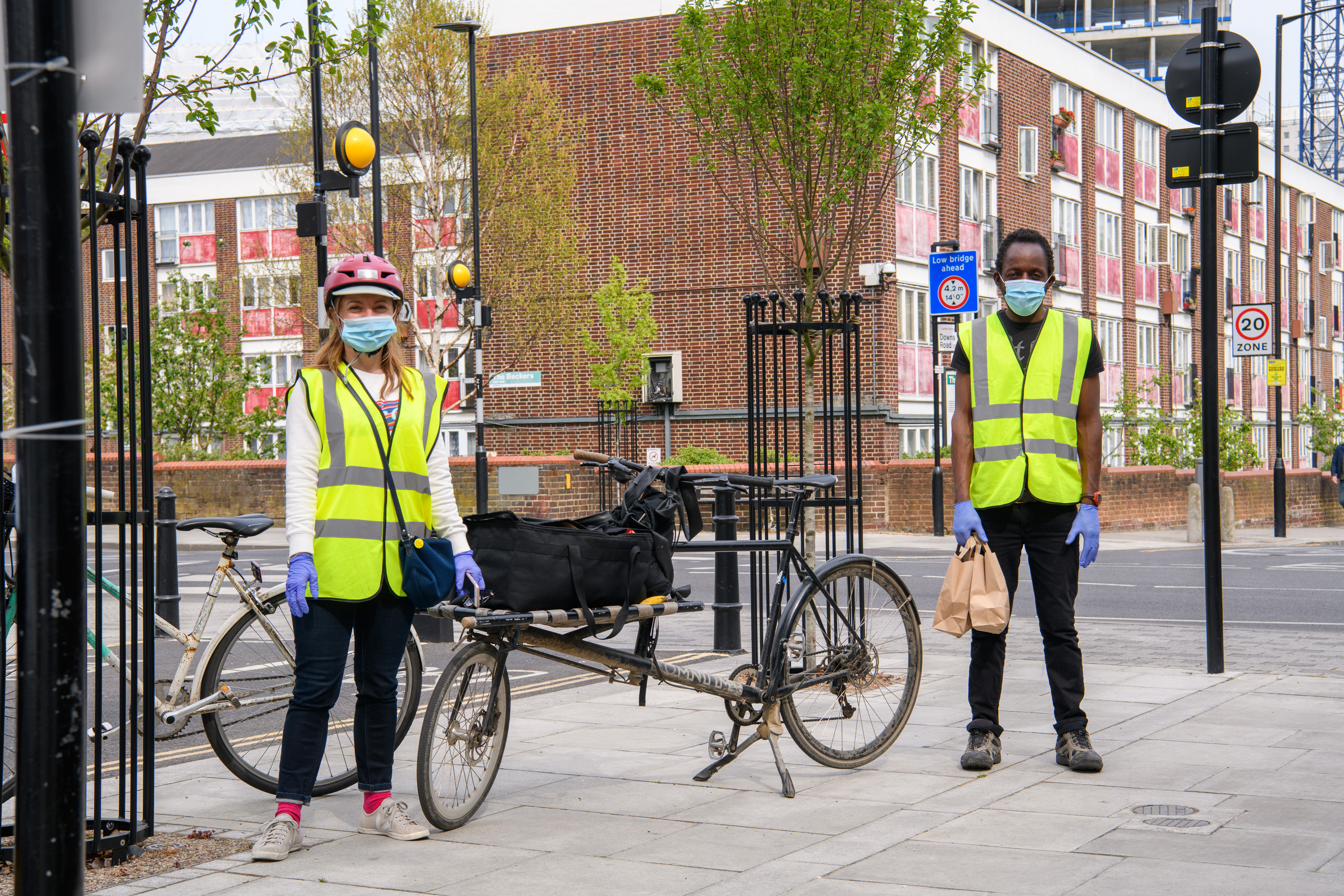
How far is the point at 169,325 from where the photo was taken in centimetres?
3005

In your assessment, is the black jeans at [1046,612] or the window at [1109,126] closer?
the black jeans at [1046,612]

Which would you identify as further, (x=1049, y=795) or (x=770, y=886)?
(x=1049, y=795)

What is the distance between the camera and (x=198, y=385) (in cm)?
3084

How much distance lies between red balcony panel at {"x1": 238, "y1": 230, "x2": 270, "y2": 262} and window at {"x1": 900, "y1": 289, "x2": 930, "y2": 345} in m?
23.1

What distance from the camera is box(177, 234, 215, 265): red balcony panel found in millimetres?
48875

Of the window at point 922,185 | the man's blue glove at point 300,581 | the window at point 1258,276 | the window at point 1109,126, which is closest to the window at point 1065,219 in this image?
the window at point 1109,126

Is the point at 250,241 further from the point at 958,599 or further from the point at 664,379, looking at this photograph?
the point at 958,599

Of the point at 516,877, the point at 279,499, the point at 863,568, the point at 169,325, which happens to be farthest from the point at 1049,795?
the point at 169,325

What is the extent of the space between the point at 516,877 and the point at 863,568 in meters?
2.31

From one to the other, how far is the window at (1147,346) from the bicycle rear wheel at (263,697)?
41005 mm

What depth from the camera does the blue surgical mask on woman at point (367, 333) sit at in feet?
16.9

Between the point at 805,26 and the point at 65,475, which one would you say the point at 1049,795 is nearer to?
the point at 65,475

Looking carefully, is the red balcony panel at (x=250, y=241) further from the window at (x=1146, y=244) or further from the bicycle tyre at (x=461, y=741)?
the bicycle tyre at (x=461, y=741)

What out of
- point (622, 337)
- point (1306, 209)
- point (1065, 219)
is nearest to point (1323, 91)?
point (1306, 209)
